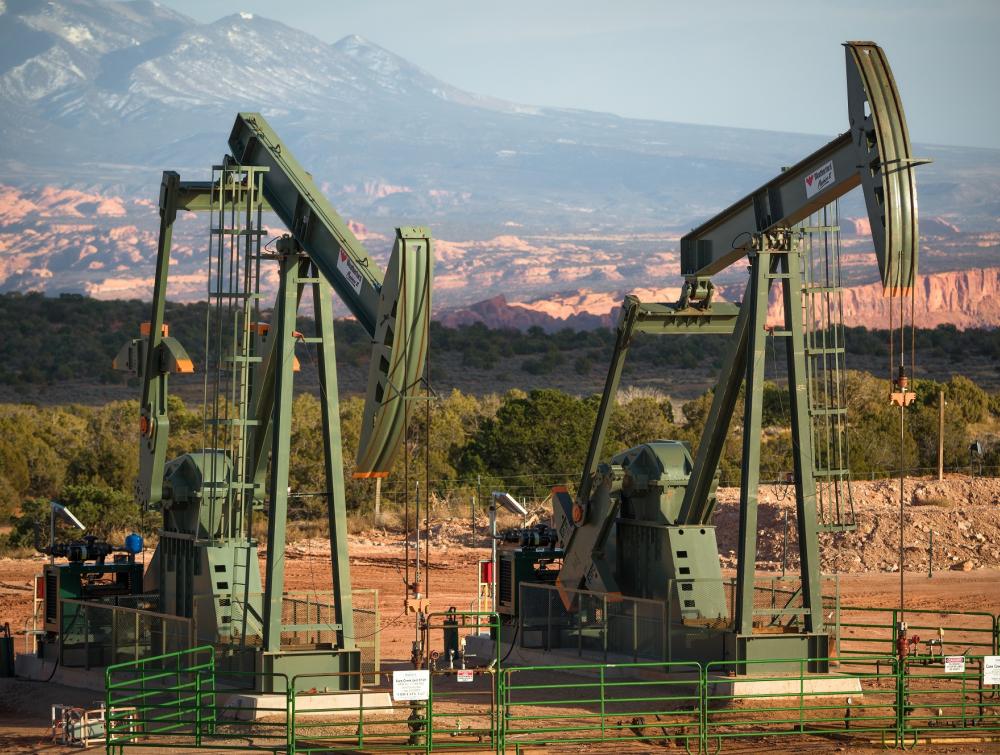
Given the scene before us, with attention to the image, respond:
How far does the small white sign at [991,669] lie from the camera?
61.9ft

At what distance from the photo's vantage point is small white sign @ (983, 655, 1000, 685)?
1888 centimetres

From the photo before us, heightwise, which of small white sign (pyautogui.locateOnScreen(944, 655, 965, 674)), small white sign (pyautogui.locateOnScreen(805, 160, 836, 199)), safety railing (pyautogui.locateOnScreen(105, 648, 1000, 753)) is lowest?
safety railing (pyautogui.locateOnScreen(105, 648, 1000, 753))

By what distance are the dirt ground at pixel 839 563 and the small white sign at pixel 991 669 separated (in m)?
8.79

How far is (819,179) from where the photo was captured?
19969 mm

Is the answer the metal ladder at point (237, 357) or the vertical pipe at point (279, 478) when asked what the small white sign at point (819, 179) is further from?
the metal ladder at point (237, 357)

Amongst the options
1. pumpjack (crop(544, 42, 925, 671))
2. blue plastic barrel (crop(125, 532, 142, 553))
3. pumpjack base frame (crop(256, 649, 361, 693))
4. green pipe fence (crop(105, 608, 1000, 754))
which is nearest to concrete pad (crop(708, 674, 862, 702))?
green pipe fence (crop(105, 608, 1000, 754))

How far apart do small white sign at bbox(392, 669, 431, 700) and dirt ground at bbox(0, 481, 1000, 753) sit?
7.50 m

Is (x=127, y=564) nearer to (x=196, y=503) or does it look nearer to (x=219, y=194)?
(x=196, y=503)

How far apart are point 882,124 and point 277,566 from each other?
7.76 m

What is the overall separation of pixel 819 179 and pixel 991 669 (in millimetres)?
5596

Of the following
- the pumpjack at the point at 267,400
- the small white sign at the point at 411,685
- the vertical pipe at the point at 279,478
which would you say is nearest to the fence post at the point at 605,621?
the pumpjack at the point at 267,400

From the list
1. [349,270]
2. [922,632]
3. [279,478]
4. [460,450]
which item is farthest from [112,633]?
[460,450]

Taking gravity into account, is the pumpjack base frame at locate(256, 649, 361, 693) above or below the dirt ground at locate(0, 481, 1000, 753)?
below

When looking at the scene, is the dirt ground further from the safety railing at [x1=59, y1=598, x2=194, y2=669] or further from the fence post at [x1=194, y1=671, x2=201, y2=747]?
the fence post at [x1=194, y1=671, x2=201, y2=747]
